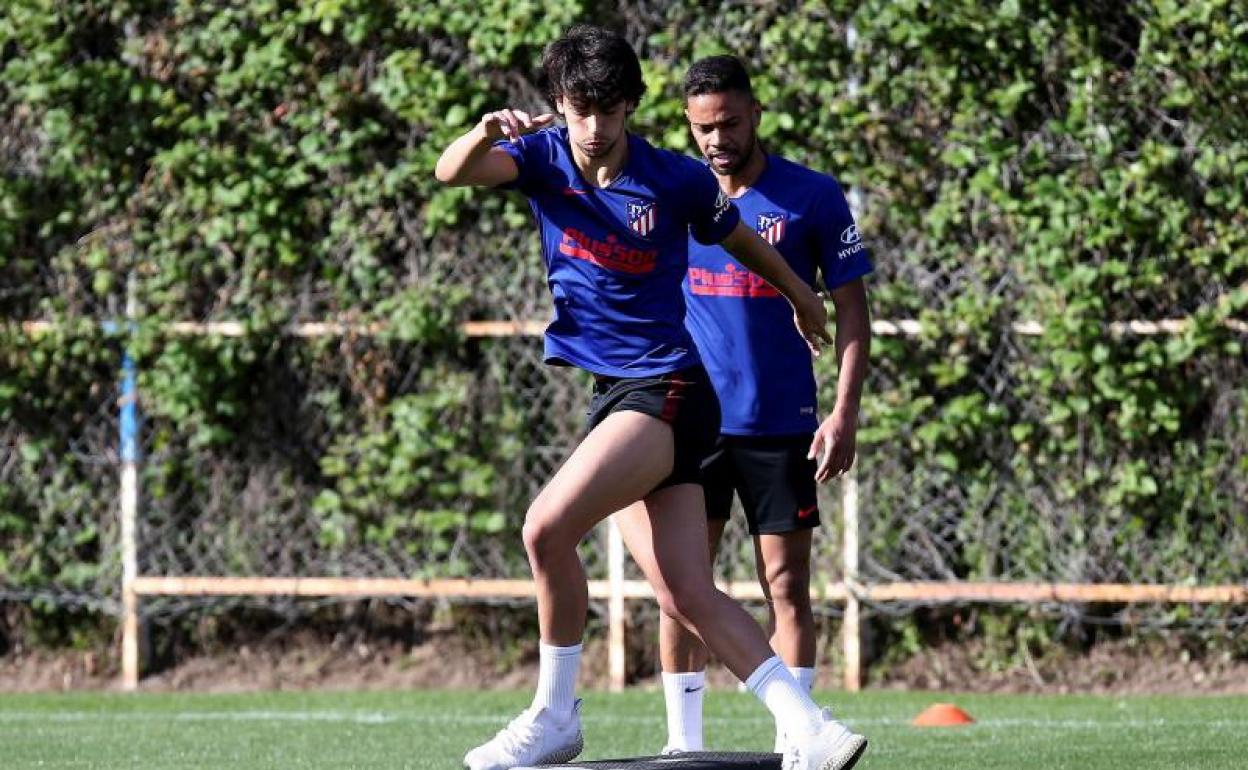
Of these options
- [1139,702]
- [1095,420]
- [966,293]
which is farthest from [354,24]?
[1139,702]

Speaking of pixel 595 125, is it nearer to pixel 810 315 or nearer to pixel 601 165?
pixel 601 165

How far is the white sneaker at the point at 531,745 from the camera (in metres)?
5.06

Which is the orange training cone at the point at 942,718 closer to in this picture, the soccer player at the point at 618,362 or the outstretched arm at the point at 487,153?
the soccer player at the point at 618,362

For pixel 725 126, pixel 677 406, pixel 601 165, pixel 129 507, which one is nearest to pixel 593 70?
pixel 601 165

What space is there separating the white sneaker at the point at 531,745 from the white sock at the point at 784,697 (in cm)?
51

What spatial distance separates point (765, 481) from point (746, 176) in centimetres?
88

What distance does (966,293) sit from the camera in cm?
898

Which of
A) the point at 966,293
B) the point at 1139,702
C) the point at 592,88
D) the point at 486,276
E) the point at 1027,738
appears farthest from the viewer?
the point at 486,276

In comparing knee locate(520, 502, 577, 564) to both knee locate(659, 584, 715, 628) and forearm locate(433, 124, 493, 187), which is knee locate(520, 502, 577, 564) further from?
forearm locate(433, 124, 493, 187)

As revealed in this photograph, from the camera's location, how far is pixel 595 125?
4.85 m

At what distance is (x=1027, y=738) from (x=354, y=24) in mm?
4524

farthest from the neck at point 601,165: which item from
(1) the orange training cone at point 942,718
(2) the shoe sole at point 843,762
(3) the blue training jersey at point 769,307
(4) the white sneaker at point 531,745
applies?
(1) the orange training cone at point 942,718

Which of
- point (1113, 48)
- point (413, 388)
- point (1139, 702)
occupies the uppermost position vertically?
point (1113, 48)

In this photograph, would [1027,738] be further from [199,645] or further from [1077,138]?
[199,645]
